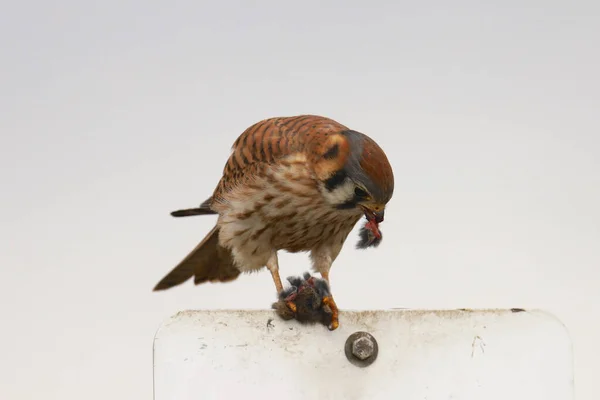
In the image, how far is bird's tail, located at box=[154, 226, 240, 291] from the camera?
11.4 feet

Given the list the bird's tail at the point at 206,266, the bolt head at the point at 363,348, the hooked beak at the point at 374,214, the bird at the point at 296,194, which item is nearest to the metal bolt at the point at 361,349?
the bolt head at the point at 363,348

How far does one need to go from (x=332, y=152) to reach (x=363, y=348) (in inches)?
25.9

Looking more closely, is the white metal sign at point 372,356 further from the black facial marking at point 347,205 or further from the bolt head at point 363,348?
the black facial marking at point 347,205

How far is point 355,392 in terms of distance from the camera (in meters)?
2.50

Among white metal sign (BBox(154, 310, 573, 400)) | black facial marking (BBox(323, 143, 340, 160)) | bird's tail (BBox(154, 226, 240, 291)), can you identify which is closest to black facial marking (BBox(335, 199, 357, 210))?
black facial marking (BBox(323, 143, 340, 160))

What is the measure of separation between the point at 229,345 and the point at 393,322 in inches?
18.7

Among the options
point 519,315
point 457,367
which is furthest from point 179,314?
point 519,315

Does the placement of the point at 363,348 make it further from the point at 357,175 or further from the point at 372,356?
the point at 357,175

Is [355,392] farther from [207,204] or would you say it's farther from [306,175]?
[207,204]

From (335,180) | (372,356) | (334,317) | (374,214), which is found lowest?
(372,356)

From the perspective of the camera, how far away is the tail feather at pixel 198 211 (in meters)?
3.48

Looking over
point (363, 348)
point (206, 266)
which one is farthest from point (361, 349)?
point (206, 266)

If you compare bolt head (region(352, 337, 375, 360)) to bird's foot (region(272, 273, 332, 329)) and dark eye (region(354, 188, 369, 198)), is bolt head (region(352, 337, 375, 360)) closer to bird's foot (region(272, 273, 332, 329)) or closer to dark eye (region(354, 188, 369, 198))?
bird's foot (region(272, 273, 332, 329))

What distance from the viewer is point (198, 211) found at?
11.5 feet
